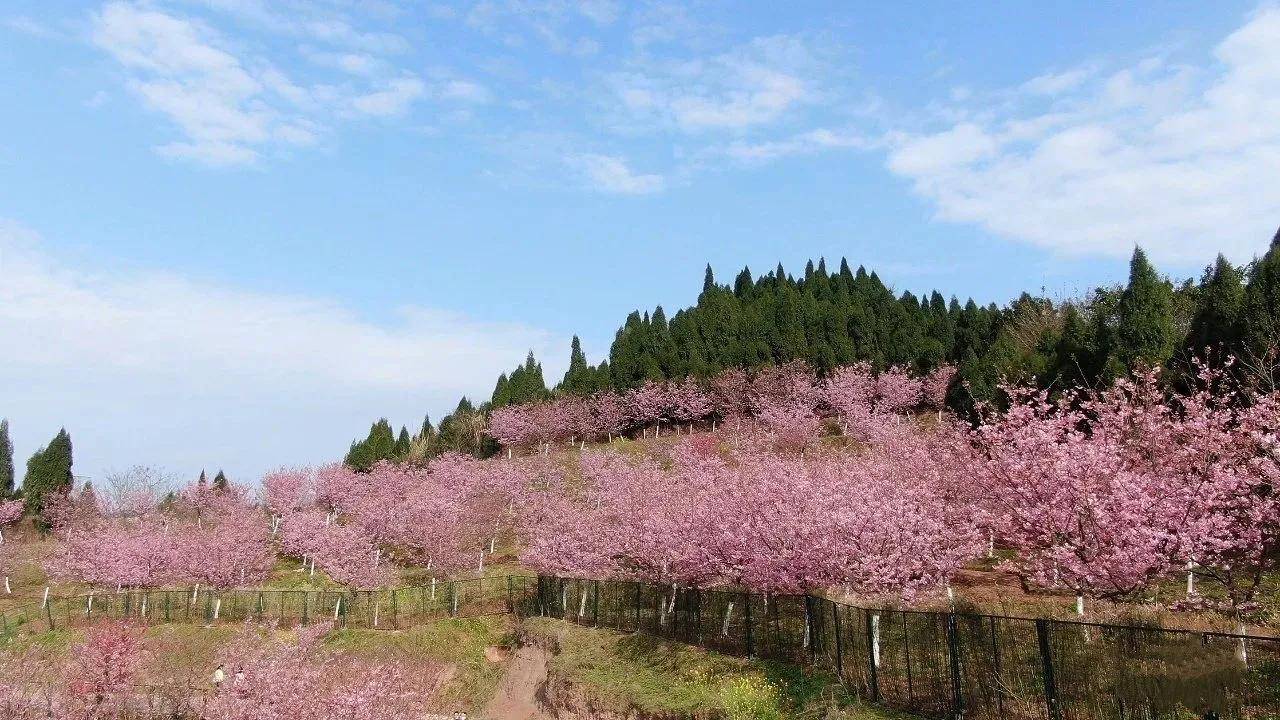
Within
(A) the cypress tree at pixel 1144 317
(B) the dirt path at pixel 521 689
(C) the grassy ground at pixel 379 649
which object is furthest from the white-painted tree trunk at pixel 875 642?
(A) the cypress tree at pixel 1144 317

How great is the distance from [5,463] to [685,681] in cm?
8393

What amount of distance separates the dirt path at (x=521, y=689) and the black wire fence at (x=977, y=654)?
8.42ft

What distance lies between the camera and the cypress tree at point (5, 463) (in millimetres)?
76938

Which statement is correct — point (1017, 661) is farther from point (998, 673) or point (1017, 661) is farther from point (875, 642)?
point (875, 642)

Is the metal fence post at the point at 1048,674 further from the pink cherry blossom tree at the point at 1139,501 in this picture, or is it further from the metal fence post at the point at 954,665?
the pink cherry blossom tree at the point at 1139,501

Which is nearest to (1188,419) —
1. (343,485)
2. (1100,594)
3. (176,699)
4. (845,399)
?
(1100,594)

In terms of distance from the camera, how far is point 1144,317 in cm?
3675

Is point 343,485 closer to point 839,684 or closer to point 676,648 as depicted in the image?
point 676,648

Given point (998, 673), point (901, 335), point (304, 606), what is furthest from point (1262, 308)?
point (901, 335)

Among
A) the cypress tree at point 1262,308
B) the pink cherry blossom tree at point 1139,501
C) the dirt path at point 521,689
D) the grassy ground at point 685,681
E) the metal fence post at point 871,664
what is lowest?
the dirt path at point 521,689

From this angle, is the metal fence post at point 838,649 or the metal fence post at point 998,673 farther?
the metal fence post at point 838,649

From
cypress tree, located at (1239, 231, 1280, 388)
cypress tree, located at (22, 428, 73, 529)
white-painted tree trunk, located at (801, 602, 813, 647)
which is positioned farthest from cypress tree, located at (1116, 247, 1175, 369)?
cypress tree, located at (22, 428, 73, 529)

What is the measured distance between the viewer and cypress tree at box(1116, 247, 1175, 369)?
3622 cm

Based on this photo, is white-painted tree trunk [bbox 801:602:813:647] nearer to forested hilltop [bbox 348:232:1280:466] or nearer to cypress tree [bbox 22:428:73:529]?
forested hilltop [bbox 348:232:1280:466]
